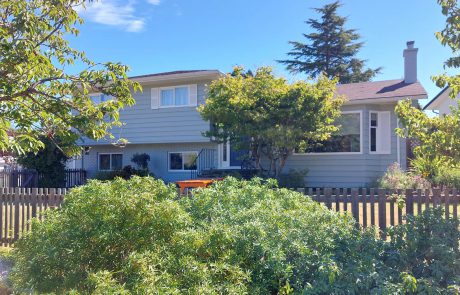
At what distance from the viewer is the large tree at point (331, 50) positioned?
40.9 metres

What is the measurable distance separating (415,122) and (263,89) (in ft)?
31.4

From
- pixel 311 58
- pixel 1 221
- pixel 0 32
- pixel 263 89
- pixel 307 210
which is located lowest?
pixel 1 221

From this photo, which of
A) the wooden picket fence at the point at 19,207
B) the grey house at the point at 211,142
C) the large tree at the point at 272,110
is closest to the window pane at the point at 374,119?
the grey house at the point at 211,142

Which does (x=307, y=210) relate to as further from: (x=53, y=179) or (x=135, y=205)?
(x=53, y=179)

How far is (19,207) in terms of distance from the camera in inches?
366

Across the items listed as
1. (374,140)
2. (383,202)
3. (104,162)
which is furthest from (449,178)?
(104,162)

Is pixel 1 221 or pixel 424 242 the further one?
pixel 1 221

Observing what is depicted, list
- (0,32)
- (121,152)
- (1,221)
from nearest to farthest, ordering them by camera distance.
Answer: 1. (0,32)
2. (1,221)
3. (121,152)

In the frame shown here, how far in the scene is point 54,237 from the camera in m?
4.66

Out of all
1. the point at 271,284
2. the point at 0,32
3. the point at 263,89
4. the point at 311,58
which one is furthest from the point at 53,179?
the point at 311,58

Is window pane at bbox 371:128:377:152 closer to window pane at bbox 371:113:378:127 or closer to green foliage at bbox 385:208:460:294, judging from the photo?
window pane at bbox 371:113:378:127

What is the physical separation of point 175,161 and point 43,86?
16177 mm

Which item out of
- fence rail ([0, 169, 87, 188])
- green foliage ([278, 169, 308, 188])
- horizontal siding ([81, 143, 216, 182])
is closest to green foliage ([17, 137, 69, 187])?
fence rail ([0, 169, 87, 188])

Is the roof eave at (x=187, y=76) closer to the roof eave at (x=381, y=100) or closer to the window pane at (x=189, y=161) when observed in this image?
the window pane at (x=189, y=161)
